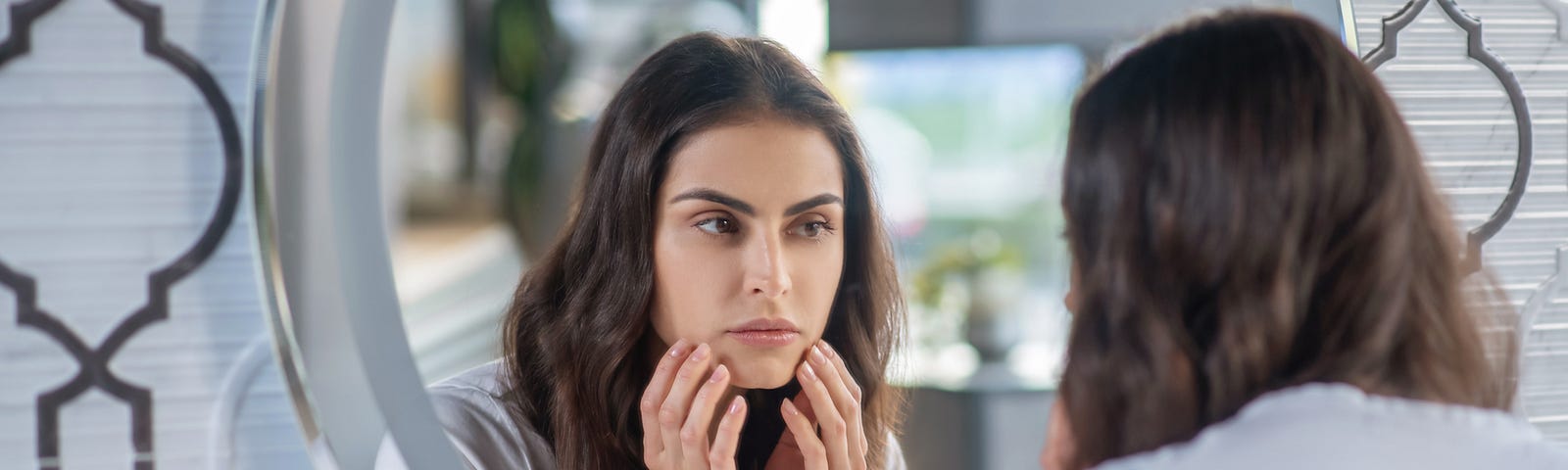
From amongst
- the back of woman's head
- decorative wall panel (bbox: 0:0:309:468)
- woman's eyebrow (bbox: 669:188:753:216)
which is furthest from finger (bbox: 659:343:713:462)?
the back of woman's head

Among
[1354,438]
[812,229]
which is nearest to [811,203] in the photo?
[812,229]

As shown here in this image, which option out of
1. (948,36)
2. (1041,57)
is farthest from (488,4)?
(1041,57)

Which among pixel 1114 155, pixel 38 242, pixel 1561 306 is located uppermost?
pixel 1114 155

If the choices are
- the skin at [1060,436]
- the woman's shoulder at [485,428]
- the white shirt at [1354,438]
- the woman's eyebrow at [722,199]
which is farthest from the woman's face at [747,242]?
the white shirt at [1354,438]

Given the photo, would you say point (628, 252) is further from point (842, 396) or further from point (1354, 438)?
point (1354, 438)

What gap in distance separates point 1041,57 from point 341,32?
61.8 inches

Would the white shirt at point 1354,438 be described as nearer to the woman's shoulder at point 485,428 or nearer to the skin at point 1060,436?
the skin at point 1060,436

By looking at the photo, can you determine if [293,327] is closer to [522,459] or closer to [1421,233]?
Answer: [522,459]

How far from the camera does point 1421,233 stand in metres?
0.54

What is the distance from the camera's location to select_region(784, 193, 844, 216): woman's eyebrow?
2.93 feet

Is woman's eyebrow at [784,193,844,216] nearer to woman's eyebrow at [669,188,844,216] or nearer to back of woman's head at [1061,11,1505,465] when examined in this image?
woman's eyebrow at [669,188,844,216]

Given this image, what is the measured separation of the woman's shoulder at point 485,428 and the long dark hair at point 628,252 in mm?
21

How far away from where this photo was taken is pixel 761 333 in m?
0.89

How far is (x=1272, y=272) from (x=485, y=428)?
683mm
